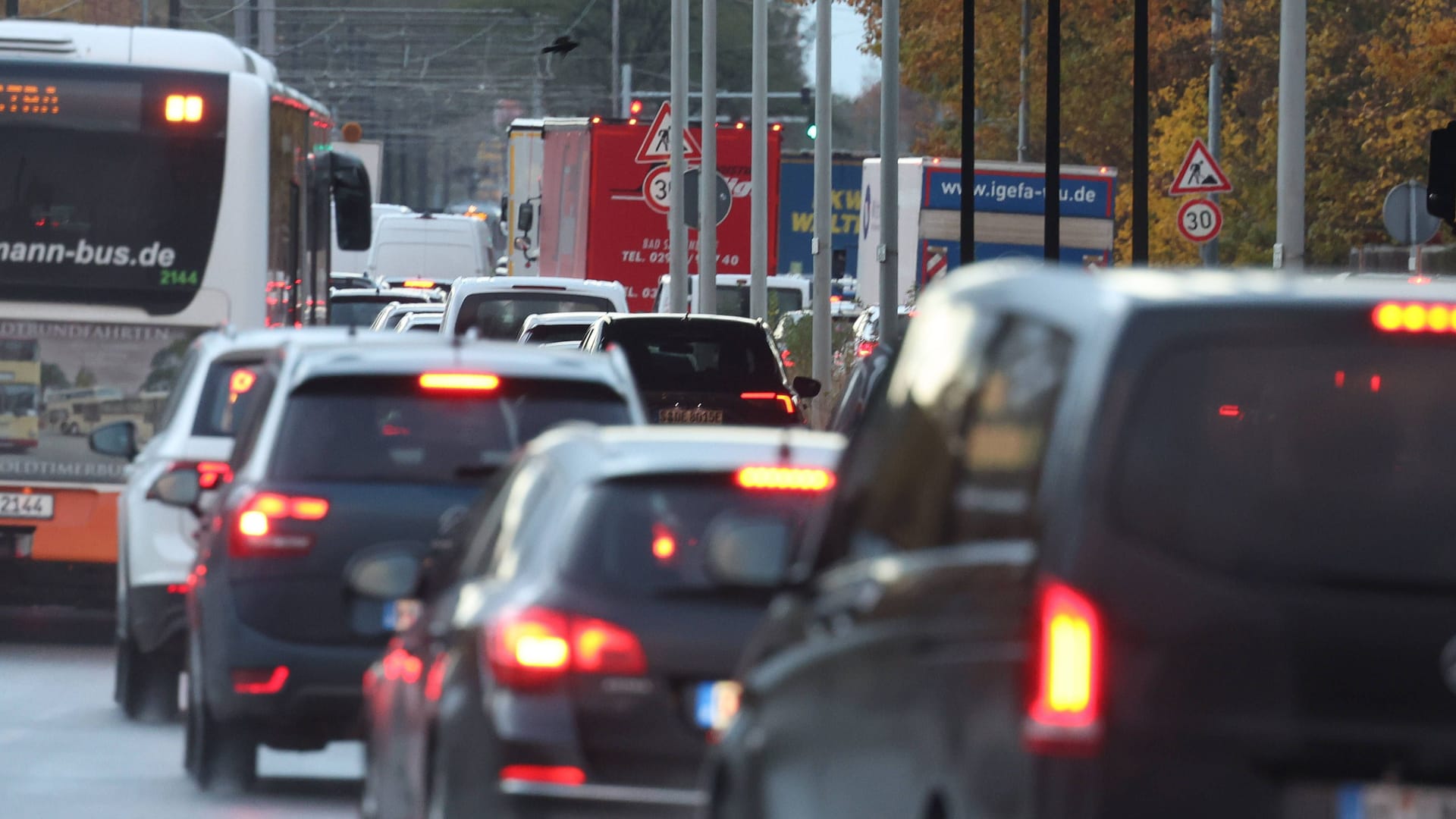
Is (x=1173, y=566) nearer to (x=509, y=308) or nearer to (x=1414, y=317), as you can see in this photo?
(x=1414, y=317)

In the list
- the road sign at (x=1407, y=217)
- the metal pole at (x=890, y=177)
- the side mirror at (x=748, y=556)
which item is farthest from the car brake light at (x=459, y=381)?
the metal pole at (x=890, y=177)

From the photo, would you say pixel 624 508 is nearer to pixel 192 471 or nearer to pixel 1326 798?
pixel 1326 798

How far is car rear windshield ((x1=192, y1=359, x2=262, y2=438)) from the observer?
13.0m

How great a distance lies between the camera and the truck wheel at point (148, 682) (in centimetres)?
1312

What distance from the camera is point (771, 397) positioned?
21328 mm

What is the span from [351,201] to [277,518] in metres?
10.4

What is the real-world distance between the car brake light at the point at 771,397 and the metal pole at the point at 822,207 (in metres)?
14.0

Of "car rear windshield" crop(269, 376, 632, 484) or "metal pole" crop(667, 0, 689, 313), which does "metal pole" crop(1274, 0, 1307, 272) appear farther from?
"car rear windshield" crop(269, 376, 632, 484)

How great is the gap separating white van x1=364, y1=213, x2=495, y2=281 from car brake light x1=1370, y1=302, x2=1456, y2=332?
5363cm

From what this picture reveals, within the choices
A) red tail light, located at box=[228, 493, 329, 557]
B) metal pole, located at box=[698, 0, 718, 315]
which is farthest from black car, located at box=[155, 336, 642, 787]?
metal pole, located at box=[698, 0, 718, 315]

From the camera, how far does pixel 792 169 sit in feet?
173

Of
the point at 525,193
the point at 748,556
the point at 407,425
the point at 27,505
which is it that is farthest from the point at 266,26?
the point at 748,556

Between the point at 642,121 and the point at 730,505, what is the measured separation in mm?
35054

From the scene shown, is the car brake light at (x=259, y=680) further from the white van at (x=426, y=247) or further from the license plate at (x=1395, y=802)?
the white van at (x=426, y=247)
